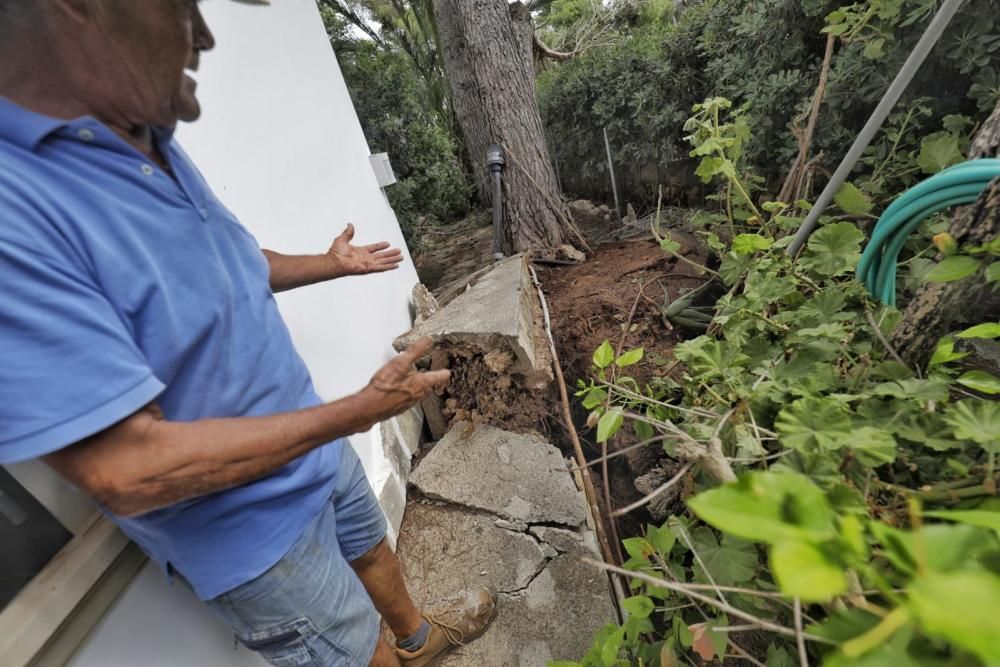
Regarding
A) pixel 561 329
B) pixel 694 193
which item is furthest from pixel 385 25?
pixel 561 329

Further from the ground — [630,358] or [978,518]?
[978,518]

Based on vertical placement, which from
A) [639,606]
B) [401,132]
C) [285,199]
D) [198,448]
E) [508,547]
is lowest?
[508,547]

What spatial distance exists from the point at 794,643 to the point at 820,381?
531 millimetres

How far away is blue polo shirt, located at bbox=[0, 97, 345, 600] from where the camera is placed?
0.59 m

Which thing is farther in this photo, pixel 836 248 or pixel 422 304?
pixel 422 304

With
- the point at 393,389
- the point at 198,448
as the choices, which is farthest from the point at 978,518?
the point at 198,448

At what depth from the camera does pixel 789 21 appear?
2656mm

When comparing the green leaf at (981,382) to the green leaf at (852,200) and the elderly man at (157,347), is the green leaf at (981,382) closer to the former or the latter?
the green leaf at (852,200)

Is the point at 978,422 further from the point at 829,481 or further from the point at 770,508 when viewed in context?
the point at 770,508

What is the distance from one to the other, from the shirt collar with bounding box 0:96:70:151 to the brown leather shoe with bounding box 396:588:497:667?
184cm

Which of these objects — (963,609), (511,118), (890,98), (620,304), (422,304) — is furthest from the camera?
(511,118)

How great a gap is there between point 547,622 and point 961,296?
68.2 inches

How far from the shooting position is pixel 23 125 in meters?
0.69

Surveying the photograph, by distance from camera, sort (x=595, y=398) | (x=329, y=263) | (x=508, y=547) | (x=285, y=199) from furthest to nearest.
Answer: (x=508, y=547) < (x=285, y=199) < (x=329, y=263) < (x=595, y=398)
